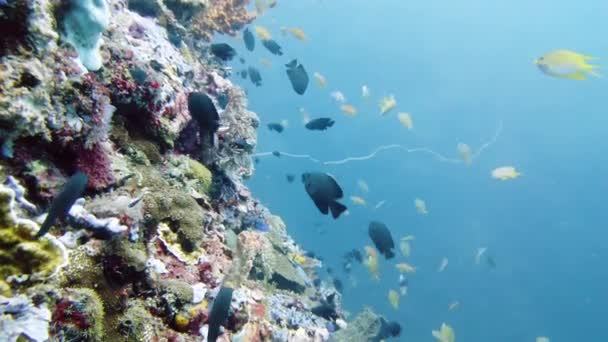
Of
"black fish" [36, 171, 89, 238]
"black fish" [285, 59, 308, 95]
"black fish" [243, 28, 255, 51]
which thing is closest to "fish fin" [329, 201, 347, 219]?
"black fish" [36, 171, 89, 238]

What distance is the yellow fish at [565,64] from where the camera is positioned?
5.79 m

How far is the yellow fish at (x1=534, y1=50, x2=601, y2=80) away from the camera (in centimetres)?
579

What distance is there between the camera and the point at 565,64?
5891mm

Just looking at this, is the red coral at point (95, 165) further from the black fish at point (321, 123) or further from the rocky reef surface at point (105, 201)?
the black fish at point (321, 123)

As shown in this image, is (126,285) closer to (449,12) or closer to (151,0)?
(151,0)

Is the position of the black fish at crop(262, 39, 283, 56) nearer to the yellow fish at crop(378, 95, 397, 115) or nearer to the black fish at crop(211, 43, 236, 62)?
the black fish at crop(211, 43, 236, 62)

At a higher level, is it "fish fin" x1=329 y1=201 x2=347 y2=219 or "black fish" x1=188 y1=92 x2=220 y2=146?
"black fish" x1=188 y1=92 x2=220 y2=146

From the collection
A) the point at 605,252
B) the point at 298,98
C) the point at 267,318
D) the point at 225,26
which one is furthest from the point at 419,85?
the point at 267,318

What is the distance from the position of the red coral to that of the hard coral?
6406 millimetres

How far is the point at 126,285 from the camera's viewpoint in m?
2.65

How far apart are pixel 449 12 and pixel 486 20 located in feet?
24.2

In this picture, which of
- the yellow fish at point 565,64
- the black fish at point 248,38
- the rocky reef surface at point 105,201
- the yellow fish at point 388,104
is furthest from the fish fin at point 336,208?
the yellow fish at point 388,104

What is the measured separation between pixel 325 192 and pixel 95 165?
1904 millimetres

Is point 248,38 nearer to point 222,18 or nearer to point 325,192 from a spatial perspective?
point 222,18
